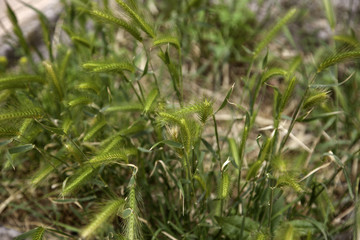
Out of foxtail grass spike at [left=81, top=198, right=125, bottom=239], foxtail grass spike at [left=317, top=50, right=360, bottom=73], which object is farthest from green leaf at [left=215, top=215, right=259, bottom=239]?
foxtail grass spike at [left=317, top=50, right=360, bottom=73]

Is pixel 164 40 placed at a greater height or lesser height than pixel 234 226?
greater

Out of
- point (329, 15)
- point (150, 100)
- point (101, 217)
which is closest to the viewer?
point (101, 217)

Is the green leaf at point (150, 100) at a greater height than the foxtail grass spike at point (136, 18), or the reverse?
the foxtail grass spike at point (136, 18)

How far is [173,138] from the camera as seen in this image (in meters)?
1.11

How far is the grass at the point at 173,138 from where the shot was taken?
1149 millimetres

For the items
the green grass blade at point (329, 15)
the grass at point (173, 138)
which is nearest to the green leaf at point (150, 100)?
the grass at point (173, 138)

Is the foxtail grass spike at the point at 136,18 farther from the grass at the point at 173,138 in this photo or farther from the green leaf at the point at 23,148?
the green leaf at the point at 23,148

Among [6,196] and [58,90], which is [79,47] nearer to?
[58,90]

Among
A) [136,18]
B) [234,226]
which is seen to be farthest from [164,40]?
[234,226]

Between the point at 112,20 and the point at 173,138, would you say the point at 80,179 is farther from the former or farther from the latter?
the point at 112,20

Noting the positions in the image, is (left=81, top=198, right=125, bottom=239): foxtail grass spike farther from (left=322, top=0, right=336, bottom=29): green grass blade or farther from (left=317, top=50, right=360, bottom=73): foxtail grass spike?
(left=322, top=0, right=336, bottom=29): green grass blade

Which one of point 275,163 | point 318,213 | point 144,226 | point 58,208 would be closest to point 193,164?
point 275,163

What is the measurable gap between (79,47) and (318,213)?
118 cm

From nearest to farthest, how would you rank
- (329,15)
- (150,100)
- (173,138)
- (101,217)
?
1. (101,217)
2. (173,138)
3. (150,100)
4. (329,15)
